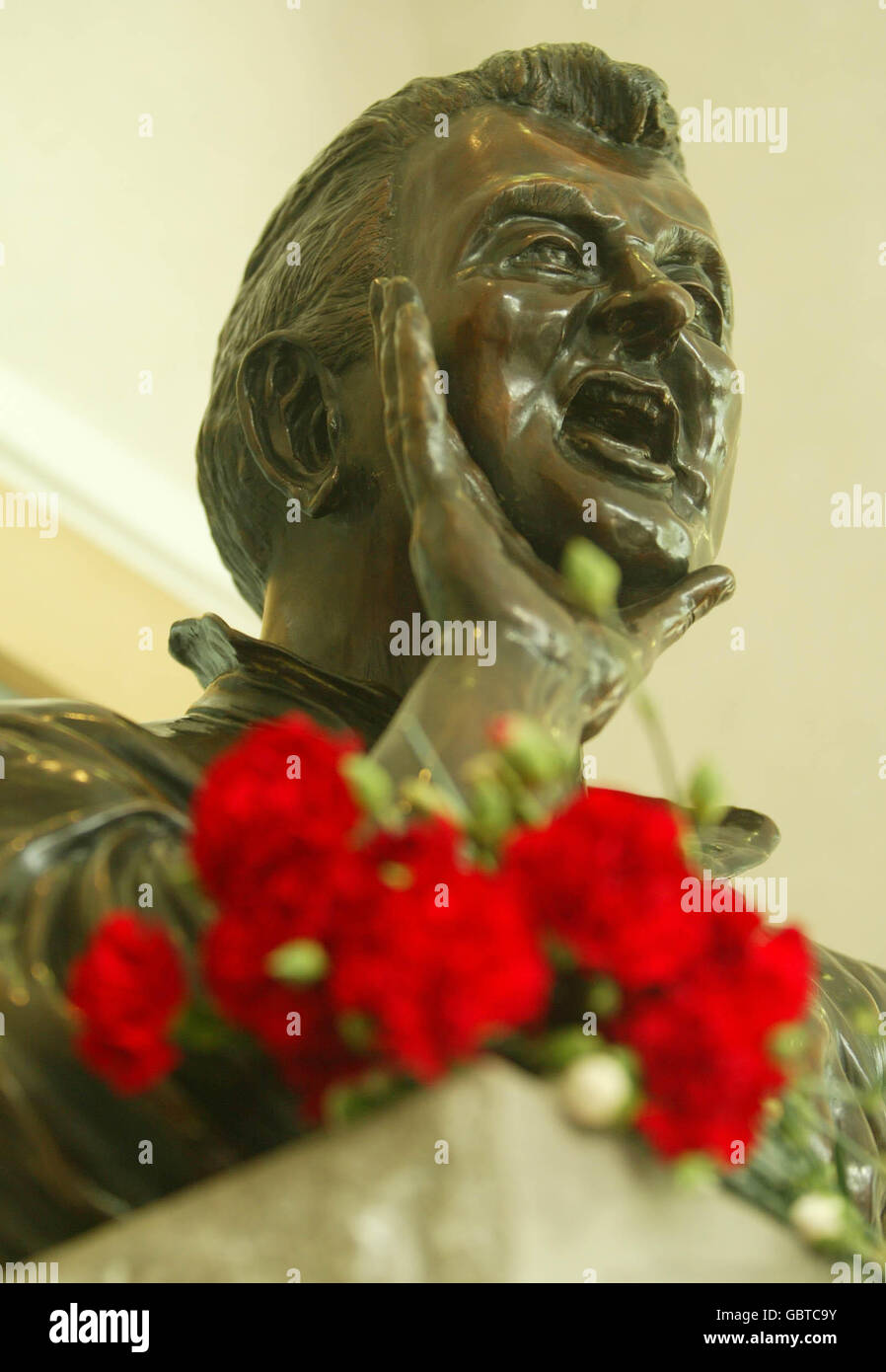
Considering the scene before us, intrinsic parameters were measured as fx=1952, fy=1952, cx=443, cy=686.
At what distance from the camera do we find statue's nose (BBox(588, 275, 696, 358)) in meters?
1.60

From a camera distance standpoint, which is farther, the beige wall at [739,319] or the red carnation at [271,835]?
the beige wall at [739,319]

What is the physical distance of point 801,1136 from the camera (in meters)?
0.99

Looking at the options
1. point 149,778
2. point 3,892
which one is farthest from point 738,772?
point 3,892

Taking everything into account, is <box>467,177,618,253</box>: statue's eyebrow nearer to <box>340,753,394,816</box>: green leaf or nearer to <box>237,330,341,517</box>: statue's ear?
<box>237,330,341,517</box>: statue's ear

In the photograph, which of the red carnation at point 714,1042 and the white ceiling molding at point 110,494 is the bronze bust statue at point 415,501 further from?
the white ceiling molding at point 110,494

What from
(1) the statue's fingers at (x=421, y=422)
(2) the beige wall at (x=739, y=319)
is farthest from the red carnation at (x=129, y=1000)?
(2) the beige wall at (x=739, y=319)

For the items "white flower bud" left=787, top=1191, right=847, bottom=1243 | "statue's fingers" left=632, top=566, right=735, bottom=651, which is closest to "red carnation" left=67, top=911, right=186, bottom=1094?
"white flower bud" left=787, top=1191, right=847, bottom=1243

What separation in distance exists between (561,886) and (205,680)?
39.0 inches

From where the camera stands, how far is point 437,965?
0.78m

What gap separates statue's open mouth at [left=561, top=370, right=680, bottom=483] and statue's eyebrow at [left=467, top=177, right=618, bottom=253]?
16cm

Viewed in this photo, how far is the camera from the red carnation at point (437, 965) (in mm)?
776

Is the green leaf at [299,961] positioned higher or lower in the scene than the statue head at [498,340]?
lower

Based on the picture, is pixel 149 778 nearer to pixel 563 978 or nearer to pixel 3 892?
pixel 3 892

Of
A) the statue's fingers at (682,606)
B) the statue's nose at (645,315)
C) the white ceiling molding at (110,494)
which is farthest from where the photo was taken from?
the white ceiling molding at (110,494)
